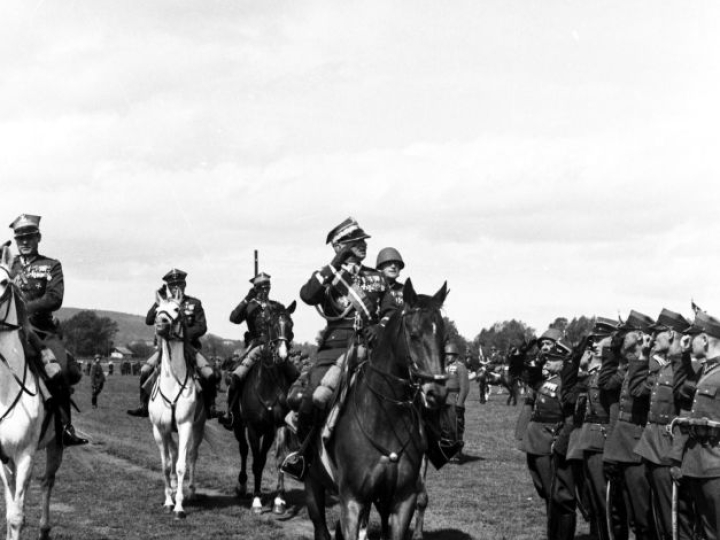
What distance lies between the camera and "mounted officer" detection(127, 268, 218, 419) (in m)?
15.6

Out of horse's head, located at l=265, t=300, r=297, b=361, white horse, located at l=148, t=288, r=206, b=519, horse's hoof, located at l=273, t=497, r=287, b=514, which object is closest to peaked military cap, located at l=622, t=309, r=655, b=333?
horse's head, located at l=265, t=300, r=297, b=361

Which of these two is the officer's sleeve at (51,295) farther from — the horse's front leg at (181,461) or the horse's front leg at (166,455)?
the horse's front leg at (166,455)

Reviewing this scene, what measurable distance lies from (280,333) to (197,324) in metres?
2.27

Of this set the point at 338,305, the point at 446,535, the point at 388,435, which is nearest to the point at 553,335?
the point at 446,535

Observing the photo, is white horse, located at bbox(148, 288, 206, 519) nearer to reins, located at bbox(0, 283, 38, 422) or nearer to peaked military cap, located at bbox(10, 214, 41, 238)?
peaked military cap, located at bbox(10, 214, 41, 238)

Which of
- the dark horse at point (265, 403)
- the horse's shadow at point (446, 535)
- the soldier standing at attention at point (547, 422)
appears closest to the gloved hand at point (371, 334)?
the soldier standing at attention at point (547, 422)

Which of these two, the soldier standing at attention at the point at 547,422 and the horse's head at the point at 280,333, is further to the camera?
the horse's head at the point at 280,333

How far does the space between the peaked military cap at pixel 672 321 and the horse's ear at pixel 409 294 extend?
10.7 feet

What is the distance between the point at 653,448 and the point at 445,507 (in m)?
6.34

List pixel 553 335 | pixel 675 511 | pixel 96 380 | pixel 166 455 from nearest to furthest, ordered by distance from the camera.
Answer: pixel 675 511 → pixel 553 335 → pixel 166 455 → pixel 96 380

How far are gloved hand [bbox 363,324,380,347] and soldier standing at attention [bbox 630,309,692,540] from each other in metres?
3.20

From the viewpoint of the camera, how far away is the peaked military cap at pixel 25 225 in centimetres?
1188

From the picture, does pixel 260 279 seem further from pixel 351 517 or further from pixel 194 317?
pixel 351 517

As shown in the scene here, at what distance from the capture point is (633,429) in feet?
33.7
